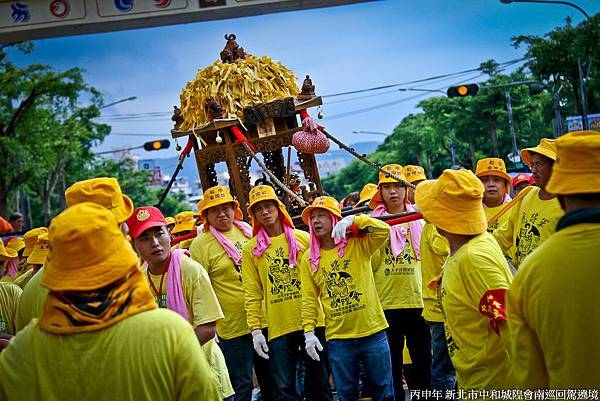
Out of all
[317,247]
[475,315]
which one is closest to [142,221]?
[317,247]

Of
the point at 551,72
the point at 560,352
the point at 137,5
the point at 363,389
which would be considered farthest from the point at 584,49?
the point at 560,352

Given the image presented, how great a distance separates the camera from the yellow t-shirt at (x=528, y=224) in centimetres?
546

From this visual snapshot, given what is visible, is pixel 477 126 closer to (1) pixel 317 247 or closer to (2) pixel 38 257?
(1) pixel 317 247

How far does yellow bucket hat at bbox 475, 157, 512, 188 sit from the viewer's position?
285 inches

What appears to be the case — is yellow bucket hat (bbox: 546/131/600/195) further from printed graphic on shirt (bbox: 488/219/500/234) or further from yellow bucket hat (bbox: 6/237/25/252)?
yellow bucket hat (bbox: 6/237/25/252)

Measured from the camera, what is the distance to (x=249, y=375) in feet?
21.8

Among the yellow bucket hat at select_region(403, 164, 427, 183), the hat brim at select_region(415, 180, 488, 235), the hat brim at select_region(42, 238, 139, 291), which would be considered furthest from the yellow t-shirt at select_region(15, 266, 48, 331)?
the yellow bucket hat at select_region(403, 164, 427, 183)

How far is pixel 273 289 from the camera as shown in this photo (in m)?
6.43

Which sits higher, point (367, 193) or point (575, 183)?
point (367, 193)

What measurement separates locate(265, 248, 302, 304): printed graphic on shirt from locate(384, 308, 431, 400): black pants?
1.05 meters

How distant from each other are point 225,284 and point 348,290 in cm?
146

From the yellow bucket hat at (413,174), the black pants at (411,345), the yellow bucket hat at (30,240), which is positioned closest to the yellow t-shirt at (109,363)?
the black pants at (411,345)

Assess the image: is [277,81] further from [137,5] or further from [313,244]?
[137,5]

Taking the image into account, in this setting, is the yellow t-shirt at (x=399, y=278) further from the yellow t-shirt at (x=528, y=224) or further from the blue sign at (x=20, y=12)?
the blue sign at (x=20, y=12)
